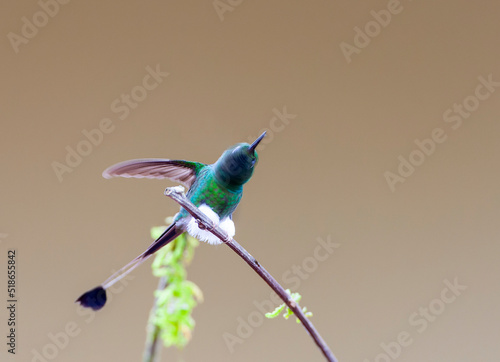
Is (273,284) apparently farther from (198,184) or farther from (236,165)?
(198,184)

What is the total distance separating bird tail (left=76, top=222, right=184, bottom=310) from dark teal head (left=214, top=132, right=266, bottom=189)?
0.36 ft

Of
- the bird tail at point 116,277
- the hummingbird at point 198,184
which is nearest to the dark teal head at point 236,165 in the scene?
the hummingbird at point 198,184

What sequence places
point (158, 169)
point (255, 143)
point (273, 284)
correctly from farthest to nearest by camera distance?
point (158, 169)
point (255, 143)
point (273, 284)

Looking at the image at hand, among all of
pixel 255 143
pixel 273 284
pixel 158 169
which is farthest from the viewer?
pixel 158 169

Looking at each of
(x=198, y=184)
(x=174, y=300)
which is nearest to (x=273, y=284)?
(x=174, y=300)

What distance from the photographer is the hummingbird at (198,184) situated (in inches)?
22.9

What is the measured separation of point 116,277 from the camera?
1.85ft

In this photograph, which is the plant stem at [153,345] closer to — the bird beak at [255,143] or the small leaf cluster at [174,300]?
the small leaf cluster at [174,300]

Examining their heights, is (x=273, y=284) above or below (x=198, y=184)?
below

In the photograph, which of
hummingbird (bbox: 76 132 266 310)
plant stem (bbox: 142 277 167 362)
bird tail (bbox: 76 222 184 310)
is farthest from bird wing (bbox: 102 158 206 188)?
plant stem (bbox: 142 277 167 362)

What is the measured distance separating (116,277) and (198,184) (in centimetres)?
24

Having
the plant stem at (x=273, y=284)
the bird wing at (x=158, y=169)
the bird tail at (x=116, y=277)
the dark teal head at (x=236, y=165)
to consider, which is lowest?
the plant stem at (x=273, y=284)

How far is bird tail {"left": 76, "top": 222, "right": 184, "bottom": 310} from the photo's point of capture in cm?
53

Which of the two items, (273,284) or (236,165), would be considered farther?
(236,165)
